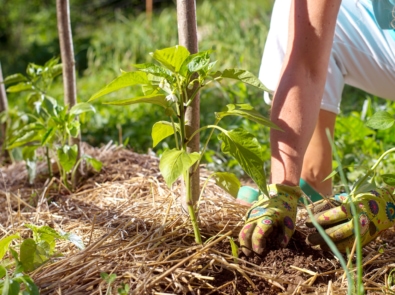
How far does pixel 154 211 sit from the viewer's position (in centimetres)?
170

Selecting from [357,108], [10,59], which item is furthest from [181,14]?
[10,59]

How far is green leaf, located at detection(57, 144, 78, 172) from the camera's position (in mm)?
1998

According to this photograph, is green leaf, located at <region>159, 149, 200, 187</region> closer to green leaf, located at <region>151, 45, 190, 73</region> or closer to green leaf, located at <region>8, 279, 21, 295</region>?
green leaf, located at <region>151, 45, 190, 73</region>

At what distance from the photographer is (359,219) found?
1.43m

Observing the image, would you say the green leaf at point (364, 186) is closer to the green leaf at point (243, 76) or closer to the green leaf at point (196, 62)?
the green leaf at point (243, 76)

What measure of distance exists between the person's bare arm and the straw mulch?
0.66 feet

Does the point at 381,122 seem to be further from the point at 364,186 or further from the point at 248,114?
the point at 248,114

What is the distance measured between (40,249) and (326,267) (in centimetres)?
70

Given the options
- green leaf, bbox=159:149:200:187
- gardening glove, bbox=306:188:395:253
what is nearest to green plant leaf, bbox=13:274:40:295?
green leaf, bbox=159:149:200:187

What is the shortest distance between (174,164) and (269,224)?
28cm

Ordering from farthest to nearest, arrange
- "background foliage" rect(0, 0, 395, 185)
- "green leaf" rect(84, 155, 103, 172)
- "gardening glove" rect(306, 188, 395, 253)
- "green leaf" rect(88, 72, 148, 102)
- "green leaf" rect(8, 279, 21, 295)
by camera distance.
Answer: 1. "background foliage" rect(0, 0, 395, 185)
2. "green leaf" rect(84, 155, 103, 172)
3. "gardening glove" rect(306, 188, 395, 253)
4. "green leaf" rect(88, 72, 148, 102)
5. "green leaf" rect(8, 279, 21, 295)

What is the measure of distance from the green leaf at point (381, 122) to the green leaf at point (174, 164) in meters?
0.48

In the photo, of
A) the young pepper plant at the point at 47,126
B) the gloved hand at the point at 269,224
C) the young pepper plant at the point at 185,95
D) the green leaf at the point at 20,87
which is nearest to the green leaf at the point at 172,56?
the young pepper plant at the point at 185,95

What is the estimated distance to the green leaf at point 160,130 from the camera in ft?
4.81
